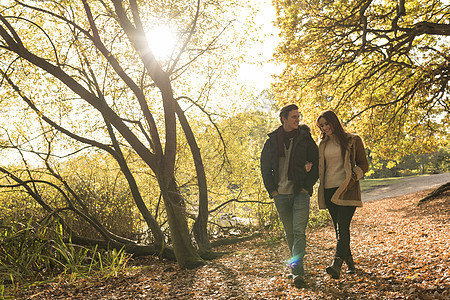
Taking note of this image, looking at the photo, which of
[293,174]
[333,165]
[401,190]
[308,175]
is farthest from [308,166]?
[401,190]

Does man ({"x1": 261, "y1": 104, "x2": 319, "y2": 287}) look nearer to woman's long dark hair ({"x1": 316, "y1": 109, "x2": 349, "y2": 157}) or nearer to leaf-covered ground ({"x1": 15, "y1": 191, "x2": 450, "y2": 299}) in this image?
woman's long dark hair ({"x1": 316, "y1": 109, "x2": 349, "y2": 157})

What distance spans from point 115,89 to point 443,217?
8.27 metres

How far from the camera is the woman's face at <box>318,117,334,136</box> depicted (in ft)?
12.5

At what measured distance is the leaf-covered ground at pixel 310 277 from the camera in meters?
3.17

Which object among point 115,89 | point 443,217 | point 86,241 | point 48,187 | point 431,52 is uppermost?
point 431,52

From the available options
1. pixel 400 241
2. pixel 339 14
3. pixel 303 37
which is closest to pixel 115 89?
pixel 303 37

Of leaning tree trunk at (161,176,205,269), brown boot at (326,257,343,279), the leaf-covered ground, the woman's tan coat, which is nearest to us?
the leaf-covered ground

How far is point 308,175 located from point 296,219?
0.52 meters

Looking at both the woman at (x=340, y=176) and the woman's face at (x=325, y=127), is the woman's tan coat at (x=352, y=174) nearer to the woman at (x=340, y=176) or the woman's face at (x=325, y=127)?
the woman at (x=340, y=176)

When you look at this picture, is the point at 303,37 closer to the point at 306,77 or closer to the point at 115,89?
the point at 306,77

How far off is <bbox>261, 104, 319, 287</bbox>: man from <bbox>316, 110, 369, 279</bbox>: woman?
19 centimetres

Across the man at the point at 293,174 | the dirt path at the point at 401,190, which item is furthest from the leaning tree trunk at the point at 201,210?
the dirt path at the point at 401,190

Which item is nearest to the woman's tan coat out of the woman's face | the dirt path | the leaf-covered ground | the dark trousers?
the dark trousers

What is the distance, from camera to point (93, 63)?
7137mm
